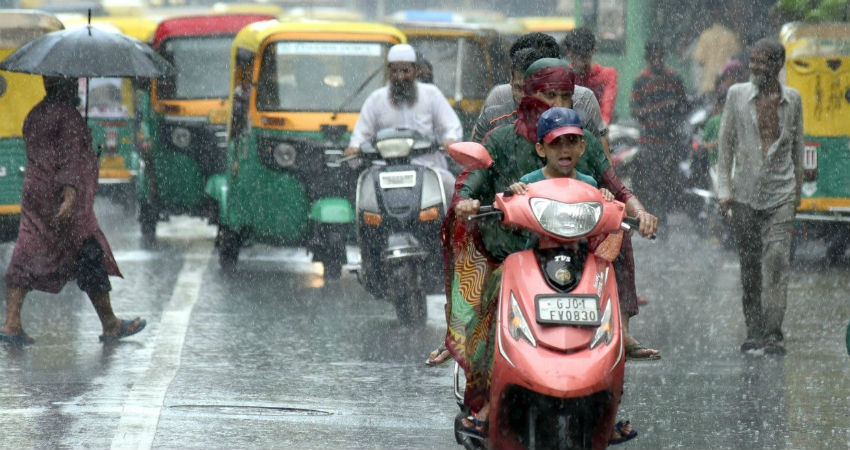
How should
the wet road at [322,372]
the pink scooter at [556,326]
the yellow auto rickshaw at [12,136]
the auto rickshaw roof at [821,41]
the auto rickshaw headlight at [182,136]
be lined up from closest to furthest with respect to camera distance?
the pink scooter at [556,326] < the wet road at [322,372] < the yellow auto rickshaw at [12,136] < the auto rickshaw roof at [821,41] < the auto rickshaw headlight at [182,136]

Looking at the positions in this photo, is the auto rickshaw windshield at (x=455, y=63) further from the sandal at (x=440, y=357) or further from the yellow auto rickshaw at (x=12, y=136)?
the sandal at (x=440, y=357)

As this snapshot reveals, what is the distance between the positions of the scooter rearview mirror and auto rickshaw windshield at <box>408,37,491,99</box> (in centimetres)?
895

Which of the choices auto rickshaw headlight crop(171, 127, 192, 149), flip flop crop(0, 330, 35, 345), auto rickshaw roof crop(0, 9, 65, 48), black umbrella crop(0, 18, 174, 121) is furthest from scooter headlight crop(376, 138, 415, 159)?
auto rickshaw headlight crop(171, 127, 192, 149)

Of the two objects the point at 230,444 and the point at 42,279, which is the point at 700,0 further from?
the point at 230,444

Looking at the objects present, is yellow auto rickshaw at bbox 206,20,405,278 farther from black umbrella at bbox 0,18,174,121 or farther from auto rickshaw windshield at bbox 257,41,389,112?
black umbrella at bbox 0,18,174,121

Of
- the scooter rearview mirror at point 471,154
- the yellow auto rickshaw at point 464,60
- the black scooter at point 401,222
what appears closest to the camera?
the scooter rearview mirror at point 471,154

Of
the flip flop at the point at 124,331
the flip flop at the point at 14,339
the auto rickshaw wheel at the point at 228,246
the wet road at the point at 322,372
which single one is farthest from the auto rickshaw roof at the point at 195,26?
the flip flop at the point at 14,339

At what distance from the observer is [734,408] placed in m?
7.83

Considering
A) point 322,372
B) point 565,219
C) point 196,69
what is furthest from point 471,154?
point 196,69

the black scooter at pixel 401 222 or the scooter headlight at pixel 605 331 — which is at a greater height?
the scooter headlight at pixel 605 331

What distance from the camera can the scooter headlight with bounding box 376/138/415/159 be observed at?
1060 centimetres

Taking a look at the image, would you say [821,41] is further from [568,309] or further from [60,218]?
[568,309]

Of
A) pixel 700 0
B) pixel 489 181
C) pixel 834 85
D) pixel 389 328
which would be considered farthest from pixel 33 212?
pixel 700 0

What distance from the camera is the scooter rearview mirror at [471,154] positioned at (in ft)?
19.7
